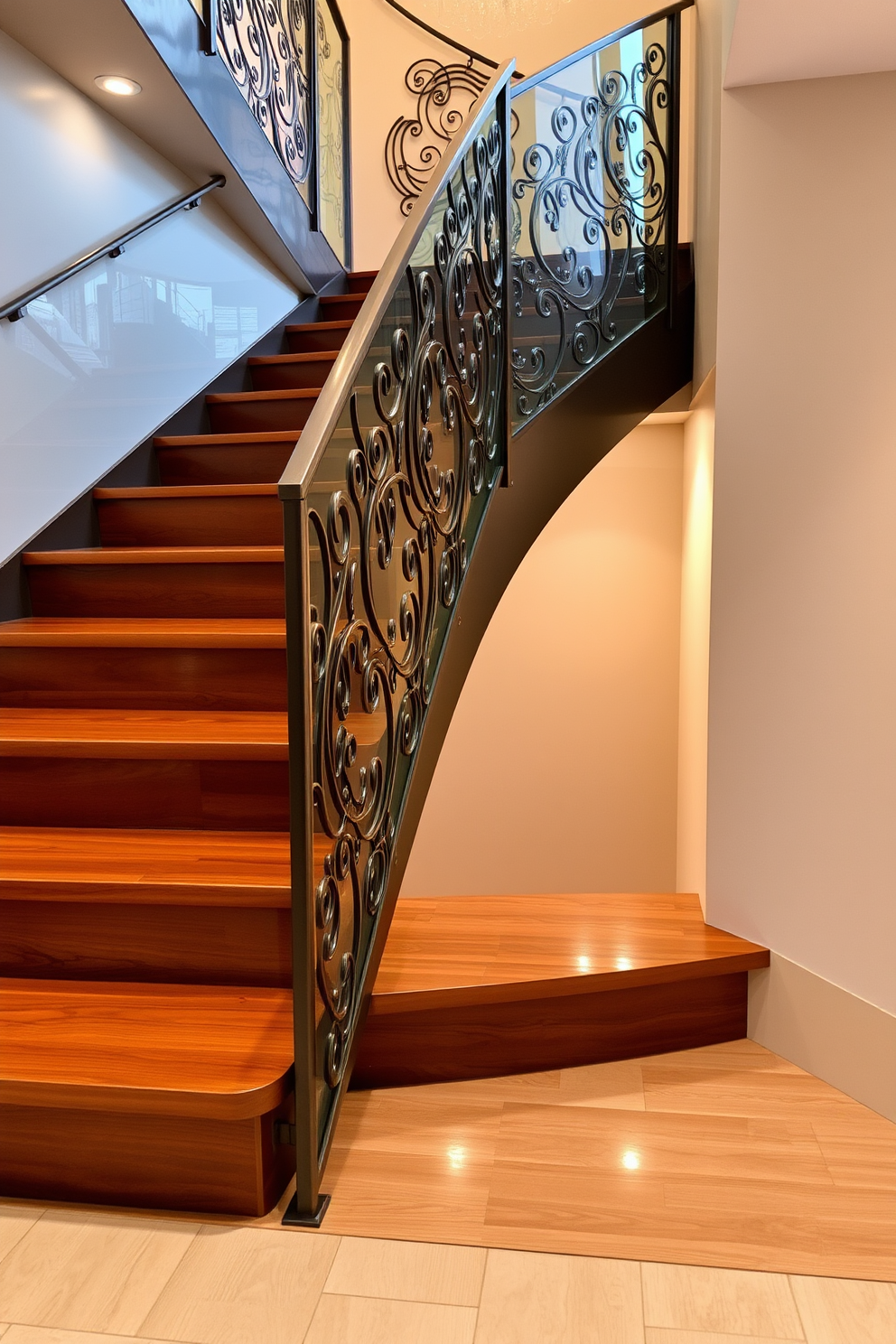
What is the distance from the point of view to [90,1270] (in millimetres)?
1575

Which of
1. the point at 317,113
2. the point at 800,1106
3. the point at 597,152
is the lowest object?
the point at 800,1106

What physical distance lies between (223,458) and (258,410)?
442mm

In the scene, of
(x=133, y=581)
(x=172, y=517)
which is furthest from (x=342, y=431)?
(x=172, y=517)

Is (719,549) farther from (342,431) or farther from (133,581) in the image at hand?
(133,581)

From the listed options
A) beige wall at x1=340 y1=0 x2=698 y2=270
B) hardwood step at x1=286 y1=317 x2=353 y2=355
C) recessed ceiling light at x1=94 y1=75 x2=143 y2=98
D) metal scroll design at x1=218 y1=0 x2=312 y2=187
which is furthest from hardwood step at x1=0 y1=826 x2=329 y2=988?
beige wall at x1=340 y1=0 x2=698 y2=270

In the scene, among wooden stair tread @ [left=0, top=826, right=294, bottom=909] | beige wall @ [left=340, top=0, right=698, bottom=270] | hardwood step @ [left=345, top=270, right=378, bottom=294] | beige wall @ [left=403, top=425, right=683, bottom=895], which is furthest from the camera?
beige wall @ [left=340, top=0, right=698, bottom=270]

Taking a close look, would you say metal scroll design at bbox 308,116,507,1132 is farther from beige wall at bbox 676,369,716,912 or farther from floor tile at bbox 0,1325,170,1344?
beige wall at bbox 676,369,716,912

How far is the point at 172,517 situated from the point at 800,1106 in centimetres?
254

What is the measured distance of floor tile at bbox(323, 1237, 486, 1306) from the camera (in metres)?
1.55

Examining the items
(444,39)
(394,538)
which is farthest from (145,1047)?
(444,39)

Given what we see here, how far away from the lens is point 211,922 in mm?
1998

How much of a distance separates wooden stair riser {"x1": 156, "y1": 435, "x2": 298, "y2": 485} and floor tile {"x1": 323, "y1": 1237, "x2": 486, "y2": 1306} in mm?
2567

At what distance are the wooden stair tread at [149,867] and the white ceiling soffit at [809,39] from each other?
213 centimetres

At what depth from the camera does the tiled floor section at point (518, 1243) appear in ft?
4.89
